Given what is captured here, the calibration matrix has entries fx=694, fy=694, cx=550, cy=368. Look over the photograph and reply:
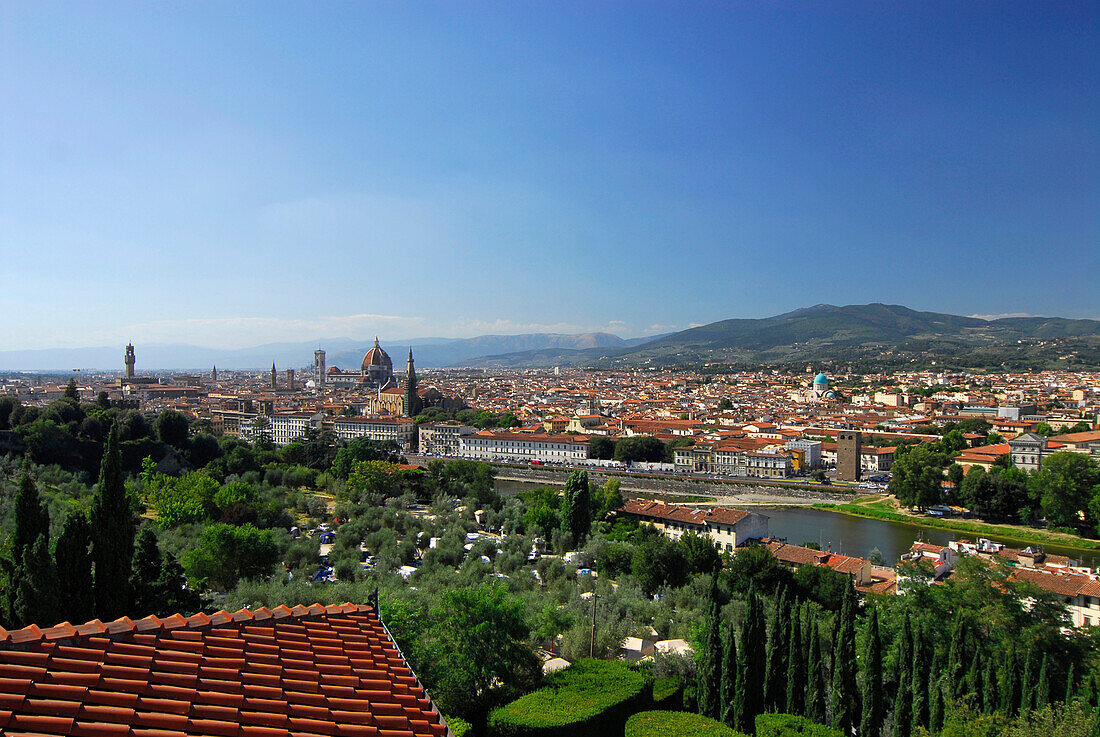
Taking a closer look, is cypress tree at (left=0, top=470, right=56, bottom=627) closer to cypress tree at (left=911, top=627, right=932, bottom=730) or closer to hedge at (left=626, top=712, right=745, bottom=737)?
hedge at (left=626, top=712, right=745, bottom=737)

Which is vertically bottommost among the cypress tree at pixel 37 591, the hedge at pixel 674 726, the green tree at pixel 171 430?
the hedge at pixel 674 726

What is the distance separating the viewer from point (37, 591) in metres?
6.55

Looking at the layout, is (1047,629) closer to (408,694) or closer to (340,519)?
(408,694)

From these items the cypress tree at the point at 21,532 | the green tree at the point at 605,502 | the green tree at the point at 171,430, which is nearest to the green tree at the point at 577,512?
the green tree at the point at 605,502

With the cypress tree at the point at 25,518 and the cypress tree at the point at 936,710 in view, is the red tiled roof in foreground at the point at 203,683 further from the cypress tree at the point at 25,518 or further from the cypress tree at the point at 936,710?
the cypress tree at the point at 936,710

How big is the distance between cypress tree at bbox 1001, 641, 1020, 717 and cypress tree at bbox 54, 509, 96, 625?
9.58 m

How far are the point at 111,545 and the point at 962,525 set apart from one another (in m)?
24.7

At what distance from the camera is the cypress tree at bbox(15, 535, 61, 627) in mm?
6520

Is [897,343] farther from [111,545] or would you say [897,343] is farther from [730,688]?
[111,545]

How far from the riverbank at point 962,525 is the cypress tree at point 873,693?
56.1 feet

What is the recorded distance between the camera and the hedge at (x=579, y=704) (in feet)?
21.8

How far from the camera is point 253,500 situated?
17.0m

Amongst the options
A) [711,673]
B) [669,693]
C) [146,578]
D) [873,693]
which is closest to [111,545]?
[146,578]

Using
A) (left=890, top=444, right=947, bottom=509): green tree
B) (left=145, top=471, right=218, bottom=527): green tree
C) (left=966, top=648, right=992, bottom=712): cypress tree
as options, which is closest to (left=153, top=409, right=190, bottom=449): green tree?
(left=145, top=471, right=218, bottom=527): green tree
